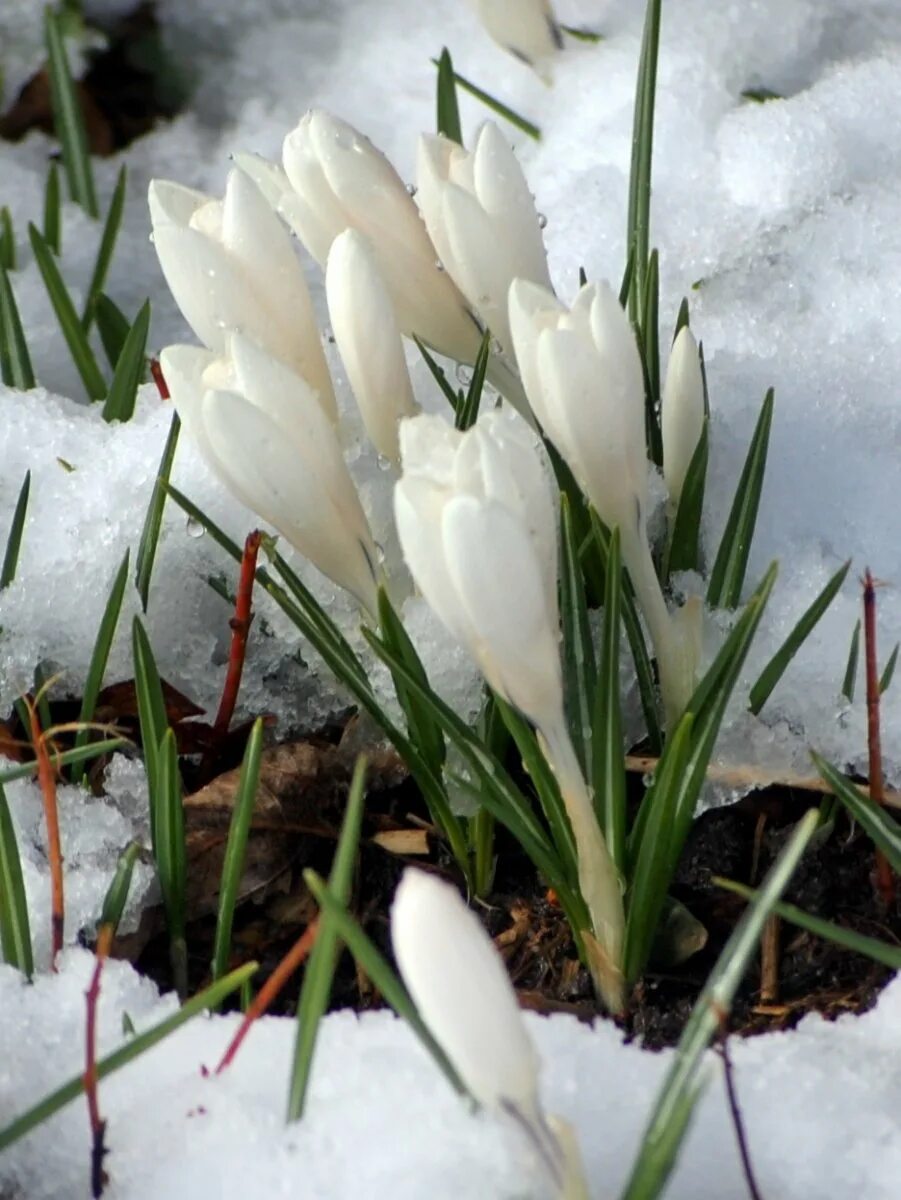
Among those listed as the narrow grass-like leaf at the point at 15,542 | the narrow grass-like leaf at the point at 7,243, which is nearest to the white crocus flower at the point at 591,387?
the narrow grass-like leaf at the point at 15,542

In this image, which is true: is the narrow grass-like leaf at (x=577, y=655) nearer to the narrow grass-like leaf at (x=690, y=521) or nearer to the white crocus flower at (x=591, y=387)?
the white crocus flower at (x=591, y=387)

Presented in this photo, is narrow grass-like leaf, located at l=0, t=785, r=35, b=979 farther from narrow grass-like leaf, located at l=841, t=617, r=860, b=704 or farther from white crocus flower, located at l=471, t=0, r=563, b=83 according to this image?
white crocus flower, located at l=471, t=0, r=563, b=83

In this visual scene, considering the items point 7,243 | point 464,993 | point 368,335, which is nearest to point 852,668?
point 368,335

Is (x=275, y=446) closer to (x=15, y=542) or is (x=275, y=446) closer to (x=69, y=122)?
(x=15, y=542)

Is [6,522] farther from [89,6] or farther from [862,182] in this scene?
[89,6]

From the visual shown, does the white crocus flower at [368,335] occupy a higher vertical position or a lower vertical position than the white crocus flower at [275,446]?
higher

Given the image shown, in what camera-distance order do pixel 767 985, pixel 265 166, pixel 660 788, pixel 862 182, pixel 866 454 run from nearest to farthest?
pixel 660 788 < pixel 767 985 < pixel 265 166 < pixel 866 454 < pixel 862 182

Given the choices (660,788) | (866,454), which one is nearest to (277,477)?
(660,788)
